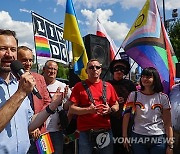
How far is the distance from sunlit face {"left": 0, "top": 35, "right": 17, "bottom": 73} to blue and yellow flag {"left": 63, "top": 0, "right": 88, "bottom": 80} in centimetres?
385

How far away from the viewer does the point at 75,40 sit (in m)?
5.96

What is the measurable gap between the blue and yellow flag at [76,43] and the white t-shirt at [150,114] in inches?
90.2

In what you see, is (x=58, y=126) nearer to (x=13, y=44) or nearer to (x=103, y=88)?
(x=103, y=88)

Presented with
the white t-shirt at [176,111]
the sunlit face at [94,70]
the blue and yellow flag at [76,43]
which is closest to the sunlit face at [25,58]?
the sunlit face at [94,70]

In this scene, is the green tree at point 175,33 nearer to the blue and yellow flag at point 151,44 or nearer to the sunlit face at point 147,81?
the blue and yellow flag at point 151,44

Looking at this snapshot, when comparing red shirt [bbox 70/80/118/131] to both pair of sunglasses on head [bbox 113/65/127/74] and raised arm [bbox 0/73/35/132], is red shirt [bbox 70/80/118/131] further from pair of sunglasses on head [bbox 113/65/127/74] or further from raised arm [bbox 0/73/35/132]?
raised arm [bbox 0/73/35/132]

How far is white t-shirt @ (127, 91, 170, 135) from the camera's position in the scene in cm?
A: 366

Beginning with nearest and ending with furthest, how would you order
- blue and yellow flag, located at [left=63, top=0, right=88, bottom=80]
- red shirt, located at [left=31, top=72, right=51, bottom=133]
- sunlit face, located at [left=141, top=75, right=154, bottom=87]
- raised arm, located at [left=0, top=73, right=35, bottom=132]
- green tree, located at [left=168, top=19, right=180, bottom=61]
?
raised arm, located at [left=0, top=73, right=35, bottom=132] < red shirt, located at [left=31, top=72, right=51, bottom=133] < sunlit face, located at [left=141, top=75, right=154, bottom=87] < blue and yellow flag, located at [left=63, top=0, right=88, bottom=80] < green tree, located at [left=168, top=19, right=180, bottom=61]

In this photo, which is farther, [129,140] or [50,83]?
[50,83]

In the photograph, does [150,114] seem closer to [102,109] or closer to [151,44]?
[102,109]

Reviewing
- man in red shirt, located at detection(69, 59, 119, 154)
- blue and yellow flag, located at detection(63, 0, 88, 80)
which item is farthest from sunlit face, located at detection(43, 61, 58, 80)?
blue and yellow flag, located at detection(63, 0, 88, 80)

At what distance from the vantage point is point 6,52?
1.91 meters

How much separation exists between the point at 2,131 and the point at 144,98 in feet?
7.53

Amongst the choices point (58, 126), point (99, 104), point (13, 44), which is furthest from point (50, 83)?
point (13, 44)
